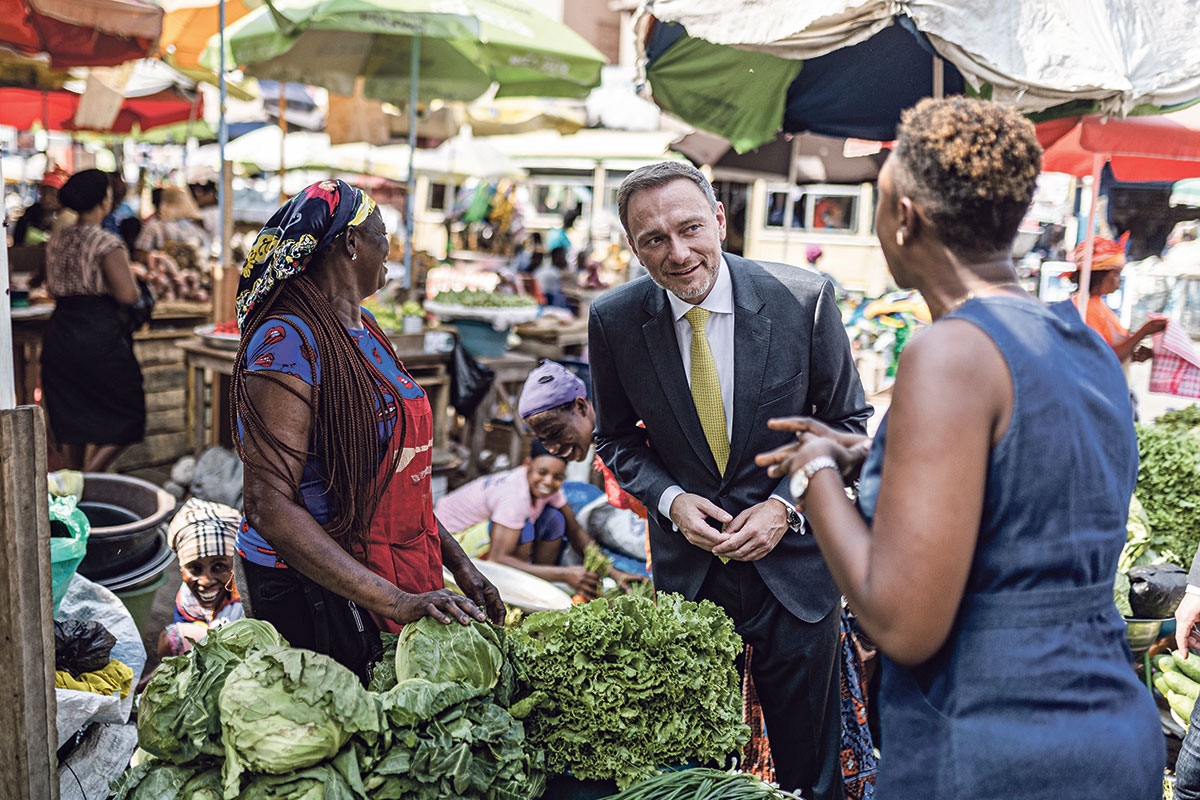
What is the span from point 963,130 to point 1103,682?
849mm

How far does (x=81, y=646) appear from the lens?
119 inches

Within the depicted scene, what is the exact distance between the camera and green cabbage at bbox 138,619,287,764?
1.92 metres

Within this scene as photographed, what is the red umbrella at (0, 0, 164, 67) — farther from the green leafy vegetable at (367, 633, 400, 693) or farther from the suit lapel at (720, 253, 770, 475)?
the green leafy vegetable at (367, 633, 400, 693)

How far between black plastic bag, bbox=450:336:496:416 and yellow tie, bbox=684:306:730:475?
436 centimetres

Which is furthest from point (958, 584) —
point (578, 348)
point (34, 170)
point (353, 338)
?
point (34, 170)

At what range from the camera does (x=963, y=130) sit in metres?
1.42

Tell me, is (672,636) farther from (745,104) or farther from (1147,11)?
(745,104)

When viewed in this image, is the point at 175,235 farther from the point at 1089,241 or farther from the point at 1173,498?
the point at 1173,498

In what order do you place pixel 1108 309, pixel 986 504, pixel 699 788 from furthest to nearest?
pixel 1108 309 < pixel 699 788 < pixel 986 504

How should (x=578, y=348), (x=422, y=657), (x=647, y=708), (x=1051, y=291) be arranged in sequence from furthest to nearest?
(x=1051, y=291), (x=578, y=348), (x=647, y=708), (x=422, y=657)

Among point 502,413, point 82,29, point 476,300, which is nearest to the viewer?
point 82,29

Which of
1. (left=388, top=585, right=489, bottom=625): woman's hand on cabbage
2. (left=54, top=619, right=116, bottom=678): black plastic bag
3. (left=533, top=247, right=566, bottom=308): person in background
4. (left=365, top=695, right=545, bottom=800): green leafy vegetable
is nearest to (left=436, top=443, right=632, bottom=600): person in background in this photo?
(left=54, top=619, right=116, bottom=678): black plastic bag

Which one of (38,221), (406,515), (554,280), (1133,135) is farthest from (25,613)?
(554,280)

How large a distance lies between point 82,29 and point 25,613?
6.23m
